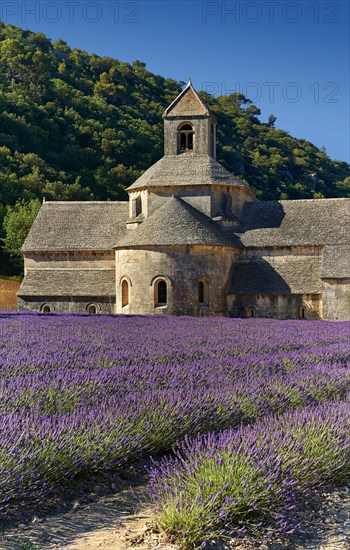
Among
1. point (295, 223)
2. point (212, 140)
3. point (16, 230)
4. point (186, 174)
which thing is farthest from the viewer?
point (16, 230)

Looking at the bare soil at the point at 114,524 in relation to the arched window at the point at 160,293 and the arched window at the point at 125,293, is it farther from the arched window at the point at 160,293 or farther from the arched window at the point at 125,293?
the arched window at the point at 125,293

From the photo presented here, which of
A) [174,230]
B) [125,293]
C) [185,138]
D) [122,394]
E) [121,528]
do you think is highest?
[185,138]

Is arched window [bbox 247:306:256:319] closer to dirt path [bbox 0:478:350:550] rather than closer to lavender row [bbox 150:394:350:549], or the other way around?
lavender row [bbox 150:394:350:549]

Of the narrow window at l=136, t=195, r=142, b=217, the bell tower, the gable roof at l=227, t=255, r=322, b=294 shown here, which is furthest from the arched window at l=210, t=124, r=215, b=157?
the gable roof at l=227, t=255, r=322, b=294

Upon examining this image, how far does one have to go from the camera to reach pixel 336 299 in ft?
104

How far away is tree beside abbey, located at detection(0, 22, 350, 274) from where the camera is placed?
64188 mm

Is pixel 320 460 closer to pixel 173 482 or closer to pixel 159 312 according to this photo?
pixel 173 482

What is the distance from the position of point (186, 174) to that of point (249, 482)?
1270 inches

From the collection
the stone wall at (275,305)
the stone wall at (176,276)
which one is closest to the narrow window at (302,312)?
the stone wall at (275,305)

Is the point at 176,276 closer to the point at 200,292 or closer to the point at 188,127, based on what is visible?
the point at 200,292

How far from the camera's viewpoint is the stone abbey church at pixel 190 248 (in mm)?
31750

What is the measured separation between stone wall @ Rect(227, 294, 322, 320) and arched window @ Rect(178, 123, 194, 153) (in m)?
10.8

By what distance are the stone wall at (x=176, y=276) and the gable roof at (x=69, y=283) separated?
3.11 m

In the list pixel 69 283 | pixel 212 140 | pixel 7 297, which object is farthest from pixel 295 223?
pixel 7 297
